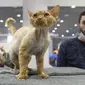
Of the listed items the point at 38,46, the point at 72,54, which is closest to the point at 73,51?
the point at 72,54

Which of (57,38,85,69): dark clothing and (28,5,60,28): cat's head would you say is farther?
(57,38,85,69): dark clothing

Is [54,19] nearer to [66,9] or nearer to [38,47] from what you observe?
[38,47]

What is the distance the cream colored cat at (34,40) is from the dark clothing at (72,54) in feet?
1.59

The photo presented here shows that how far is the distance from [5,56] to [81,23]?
0.58 m

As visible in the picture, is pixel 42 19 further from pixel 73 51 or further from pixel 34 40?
pixel 73 51

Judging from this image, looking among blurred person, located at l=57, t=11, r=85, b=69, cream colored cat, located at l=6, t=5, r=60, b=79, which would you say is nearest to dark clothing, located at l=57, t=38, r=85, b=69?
blurred person, located at l=57, t=11, r=85, b=69

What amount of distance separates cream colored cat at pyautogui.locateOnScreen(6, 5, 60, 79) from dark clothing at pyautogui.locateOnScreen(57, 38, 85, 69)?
48 centimetres

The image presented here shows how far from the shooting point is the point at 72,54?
125 cm

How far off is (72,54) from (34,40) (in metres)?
0.58

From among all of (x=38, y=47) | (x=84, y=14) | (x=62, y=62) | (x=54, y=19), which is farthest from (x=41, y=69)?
(x=84, y=14)

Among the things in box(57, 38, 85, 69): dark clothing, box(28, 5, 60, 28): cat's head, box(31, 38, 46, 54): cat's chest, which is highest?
box(28, 5, 60, 28): cat's head

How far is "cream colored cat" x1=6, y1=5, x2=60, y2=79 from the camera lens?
0.65 metres

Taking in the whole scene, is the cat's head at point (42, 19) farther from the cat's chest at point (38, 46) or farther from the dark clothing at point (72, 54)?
the dark clothing at point (72, 54)

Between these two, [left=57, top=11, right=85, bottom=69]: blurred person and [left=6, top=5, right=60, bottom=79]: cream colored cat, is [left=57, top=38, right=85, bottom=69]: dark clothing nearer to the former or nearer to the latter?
[left=57, top=11, right=85, bottom=69]: blurred person
